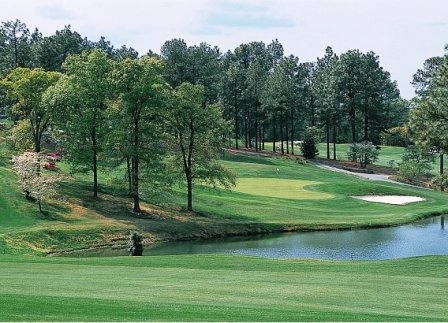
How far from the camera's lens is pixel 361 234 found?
49.6 meters

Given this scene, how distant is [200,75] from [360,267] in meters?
87.5

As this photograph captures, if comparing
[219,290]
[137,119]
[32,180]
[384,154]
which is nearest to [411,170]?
[384,154]

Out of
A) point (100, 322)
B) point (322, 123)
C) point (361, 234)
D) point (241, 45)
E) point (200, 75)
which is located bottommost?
point (361, 234)

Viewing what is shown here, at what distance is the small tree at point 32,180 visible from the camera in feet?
161

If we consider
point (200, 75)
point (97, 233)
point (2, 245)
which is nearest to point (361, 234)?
point (97, 233)

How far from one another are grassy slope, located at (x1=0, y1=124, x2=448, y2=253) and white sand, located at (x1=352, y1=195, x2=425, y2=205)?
3.60 ft

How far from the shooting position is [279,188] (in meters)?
72.2

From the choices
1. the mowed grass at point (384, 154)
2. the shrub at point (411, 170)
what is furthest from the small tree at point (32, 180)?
the mowed grass at point (384, 154)

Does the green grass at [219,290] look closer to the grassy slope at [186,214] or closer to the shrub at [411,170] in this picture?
the grassy slope at [186,214]

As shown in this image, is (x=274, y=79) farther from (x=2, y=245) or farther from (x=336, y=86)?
(x=2, y=245)

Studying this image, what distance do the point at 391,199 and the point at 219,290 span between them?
50477 millimetres

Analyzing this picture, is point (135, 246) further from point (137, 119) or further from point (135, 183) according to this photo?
point (137, 119)

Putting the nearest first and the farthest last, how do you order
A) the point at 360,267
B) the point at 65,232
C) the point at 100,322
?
the point at 100,322 < the point at 360,267 < the point at 65,232

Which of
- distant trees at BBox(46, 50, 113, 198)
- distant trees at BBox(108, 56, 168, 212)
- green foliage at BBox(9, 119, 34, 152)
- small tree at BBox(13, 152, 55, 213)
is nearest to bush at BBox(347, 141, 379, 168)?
distant trees at BBox(108, 56, 168, 212)
